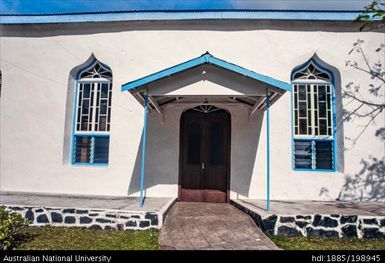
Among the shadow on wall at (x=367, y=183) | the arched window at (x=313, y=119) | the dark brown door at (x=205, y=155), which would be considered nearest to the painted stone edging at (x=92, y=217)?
the dark brown door at (x=205, y=155)

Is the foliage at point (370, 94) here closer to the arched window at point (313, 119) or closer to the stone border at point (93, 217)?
the arched window at point (313, 119)

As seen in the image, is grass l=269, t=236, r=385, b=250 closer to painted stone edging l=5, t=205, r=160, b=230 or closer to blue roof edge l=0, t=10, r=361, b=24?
painted stone edging l=5, t=205, r=160, b=230

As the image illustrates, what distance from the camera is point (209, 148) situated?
750cm

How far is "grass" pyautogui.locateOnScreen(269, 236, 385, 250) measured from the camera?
4410 mm

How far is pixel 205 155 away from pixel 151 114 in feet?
6.19

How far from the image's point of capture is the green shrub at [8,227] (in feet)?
13.0

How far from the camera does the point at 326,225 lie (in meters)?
4.99

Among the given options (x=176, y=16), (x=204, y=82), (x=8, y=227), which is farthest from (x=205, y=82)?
(x=8, y=227)

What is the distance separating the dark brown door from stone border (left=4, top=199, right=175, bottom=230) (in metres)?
2.08

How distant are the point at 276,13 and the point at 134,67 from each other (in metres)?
4.21

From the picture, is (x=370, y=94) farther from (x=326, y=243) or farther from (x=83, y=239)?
(x=83, y=239)

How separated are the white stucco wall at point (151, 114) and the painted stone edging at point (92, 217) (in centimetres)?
202
